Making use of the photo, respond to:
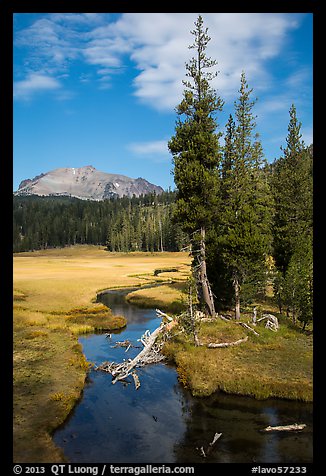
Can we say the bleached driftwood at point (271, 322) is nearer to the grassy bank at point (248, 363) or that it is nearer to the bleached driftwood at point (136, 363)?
the grassy bank at point (248, 363)

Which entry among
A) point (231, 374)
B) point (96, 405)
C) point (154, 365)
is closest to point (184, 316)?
point (154, 365)

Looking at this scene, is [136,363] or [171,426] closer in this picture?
[171,426]

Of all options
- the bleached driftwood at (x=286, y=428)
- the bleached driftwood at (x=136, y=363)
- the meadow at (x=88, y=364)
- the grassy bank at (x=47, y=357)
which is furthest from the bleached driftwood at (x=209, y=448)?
the bleached driftwood at (x=136, y=363)

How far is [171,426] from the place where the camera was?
57.8 feet

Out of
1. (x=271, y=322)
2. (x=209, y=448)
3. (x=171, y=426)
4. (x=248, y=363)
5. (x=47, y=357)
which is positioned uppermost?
(x=271, y=322)

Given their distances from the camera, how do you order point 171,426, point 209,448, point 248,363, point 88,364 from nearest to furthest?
point 209,448, point 171,426, point 248,363, point 88,364

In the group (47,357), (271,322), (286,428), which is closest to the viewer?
(286,428)

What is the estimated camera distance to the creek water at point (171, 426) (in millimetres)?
14984

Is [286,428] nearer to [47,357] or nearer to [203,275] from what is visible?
[203,275]

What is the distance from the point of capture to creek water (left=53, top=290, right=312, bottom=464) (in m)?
15.0

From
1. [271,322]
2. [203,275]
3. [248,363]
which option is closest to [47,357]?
[248,363]

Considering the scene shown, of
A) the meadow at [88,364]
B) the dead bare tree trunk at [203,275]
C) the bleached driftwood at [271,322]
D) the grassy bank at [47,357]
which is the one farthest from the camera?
the dead bare tree trunk at [203,275]

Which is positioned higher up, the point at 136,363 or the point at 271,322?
the point at 271,322
